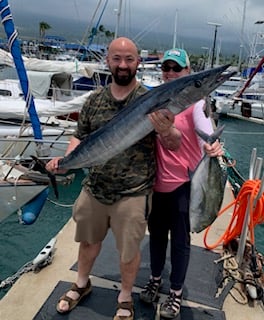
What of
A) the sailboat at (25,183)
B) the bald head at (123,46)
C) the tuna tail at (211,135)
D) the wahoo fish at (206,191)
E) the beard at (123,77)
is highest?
the bald head at (123,46)

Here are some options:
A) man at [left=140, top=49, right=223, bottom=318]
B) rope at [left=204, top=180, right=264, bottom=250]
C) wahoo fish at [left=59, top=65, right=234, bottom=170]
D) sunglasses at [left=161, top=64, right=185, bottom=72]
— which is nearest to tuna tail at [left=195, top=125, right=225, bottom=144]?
man at [left=140, top=49, right=223, bottom=318]

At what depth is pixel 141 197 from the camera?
258 cm

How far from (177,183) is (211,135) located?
0.45 meters

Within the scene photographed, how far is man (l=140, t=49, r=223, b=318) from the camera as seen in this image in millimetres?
2498

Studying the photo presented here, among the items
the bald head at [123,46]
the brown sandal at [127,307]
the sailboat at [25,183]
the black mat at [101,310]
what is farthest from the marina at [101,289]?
the bald head at [123,46]

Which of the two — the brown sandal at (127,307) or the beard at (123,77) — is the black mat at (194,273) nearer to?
the brown sandal at (127,307)

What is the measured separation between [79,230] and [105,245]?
4.37 ft

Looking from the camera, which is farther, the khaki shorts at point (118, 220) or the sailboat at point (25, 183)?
the sailboat at point (25, 183)

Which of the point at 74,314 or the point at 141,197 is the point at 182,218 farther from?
the point at 74,314

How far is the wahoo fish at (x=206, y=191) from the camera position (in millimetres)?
2475

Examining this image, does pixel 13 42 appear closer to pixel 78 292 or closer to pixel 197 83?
pixel 78 292

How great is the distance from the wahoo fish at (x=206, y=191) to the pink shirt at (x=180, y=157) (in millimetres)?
115

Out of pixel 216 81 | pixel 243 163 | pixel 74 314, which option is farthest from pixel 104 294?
pixel 243 163

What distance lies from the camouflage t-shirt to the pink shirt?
6 cm
